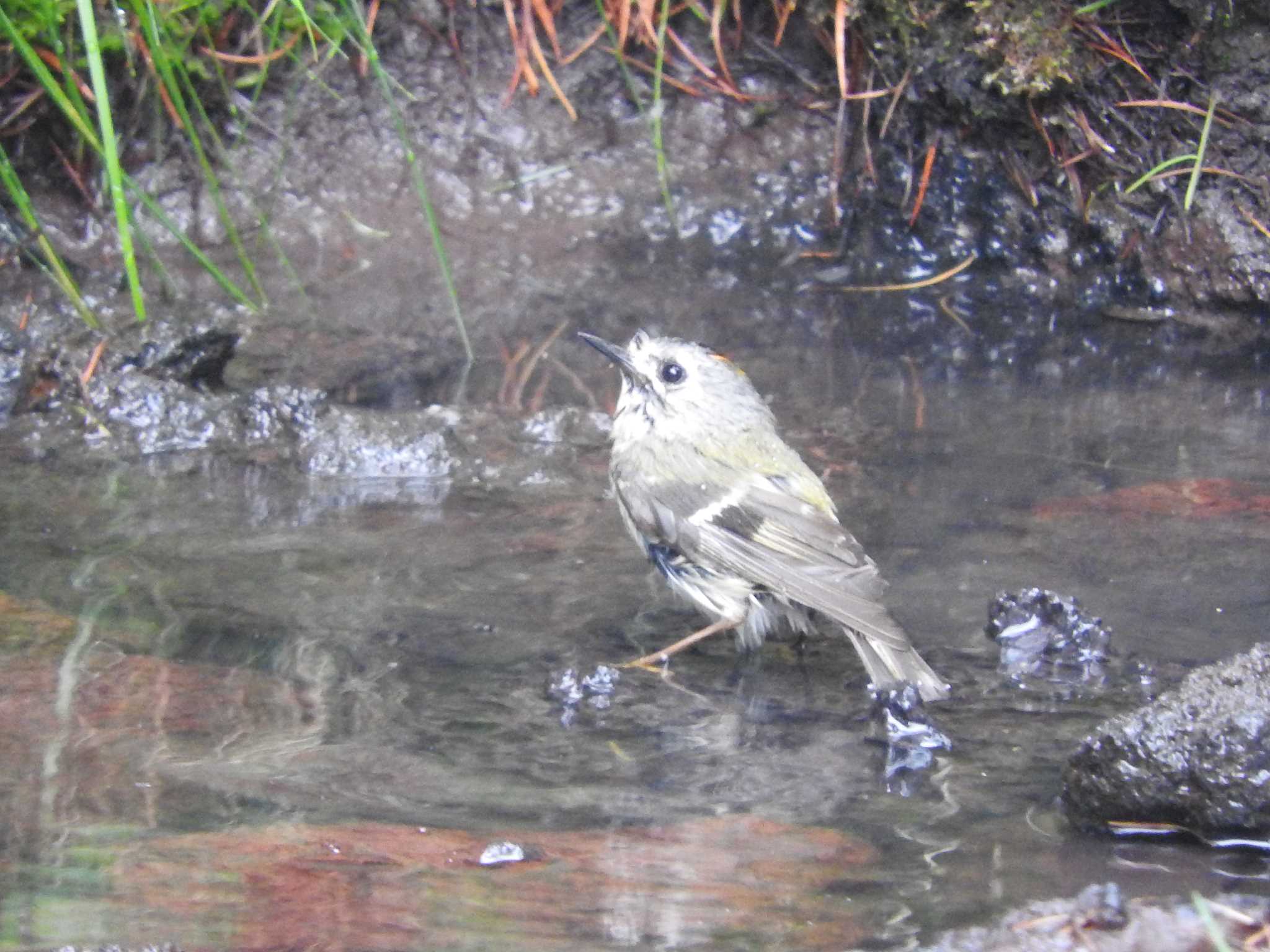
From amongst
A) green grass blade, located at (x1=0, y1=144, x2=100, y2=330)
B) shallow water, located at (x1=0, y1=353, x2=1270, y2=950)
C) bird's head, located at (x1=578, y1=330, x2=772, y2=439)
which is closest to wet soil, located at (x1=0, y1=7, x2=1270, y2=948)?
shallow water, located at (x1=0, y1=353, x2=1270, y2=950)

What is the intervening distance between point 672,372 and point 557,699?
4.71ft

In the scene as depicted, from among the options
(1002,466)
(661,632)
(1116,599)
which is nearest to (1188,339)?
(1002,466)

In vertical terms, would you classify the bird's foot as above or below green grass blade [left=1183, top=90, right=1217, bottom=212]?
below

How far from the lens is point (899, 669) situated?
333 centimetres

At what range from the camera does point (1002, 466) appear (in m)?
4.76

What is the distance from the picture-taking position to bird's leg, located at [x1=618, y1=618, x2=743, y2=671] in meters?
3.59

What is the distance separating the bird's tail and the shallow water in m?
0.08

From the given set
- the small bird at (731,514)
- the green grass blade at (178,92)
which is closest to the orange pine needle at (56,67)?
the green grass blade at (178,92)

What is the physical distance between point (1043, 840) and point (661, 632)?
4.73 ft

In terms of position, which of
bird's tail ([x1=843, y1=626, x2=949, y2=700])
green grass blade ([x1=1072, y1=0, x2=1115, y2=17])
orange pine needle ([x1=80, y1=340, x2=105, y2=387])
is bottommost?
orange pine needle ([x1=80, y1=340, x2=105, y2=387])

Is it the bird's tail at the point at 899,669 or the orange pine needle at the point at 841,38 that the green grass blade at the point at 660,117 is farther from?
the bird's tail at the point at 899,669

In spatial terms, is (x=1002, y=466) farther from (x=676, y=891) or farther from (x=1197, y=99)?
(x=676, y=891)

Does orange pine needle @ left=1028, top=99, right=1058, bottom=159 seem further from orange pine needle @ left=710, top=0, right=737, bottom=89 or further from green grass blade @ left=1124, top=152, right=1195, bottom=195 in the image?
orange pine needle @ left=710, top=0, right=737, bottom=89

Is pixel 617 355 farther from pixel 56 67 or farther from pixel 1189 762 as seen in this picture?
pixel 56 67
